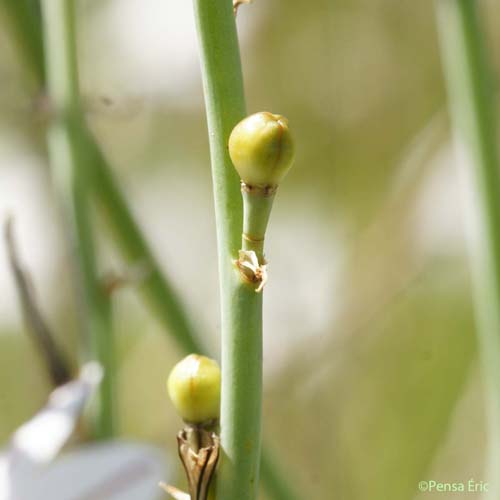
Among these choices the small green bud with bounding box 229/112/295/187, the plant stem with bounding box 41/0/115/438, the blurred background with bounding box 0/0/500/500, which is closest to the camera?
the small green bud with bounding box 229/112/295/187

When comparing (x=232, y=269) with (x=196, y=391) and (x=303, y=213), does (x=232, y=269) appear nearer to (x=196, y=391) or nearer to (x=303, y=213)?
(x=196, y=391)

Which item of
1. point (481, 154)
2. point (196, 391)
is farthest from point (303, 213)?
point (196, 391)

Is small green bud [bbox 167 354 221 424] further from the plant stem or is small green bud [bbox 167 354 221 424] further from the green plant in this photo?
the plant stem

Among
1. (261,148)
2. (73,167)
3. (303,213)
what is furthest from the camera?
(303,213)

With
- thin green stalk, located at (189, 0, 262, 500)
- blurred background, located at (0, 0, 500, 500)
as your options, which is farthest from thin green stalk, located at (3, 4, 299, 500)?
blurred background, located at (0, 0, 500, 500)

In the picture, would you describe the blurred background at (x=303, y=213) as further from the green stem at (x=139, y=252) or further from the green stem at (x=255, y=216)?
the green stem at (x=255, y=216)

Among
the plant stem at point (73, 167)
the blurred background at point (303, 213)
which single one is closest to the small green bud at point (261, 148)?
the plant stem at point (73, 167)

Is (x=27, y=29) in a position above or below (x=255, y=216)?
above
